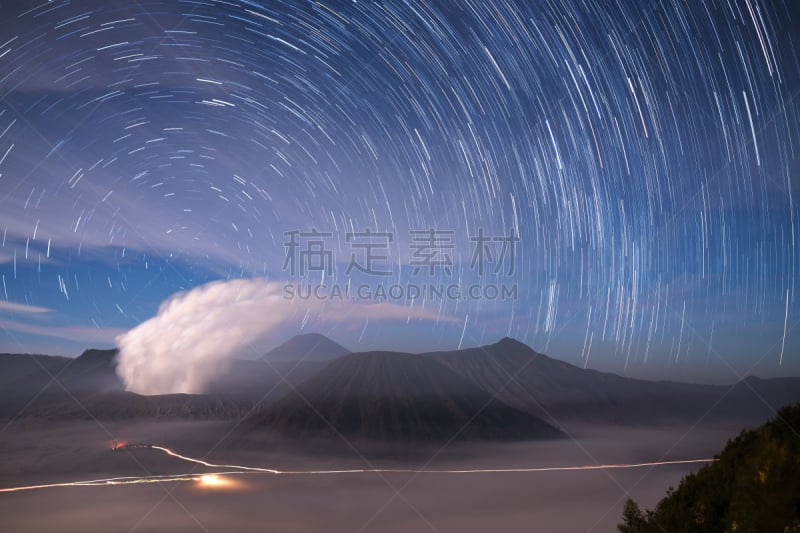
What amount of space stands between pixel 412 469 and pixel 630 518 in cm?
18137

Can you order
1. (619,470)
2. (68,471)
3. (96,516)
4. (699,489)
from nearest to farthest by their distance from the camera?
(699,489)
(96,516)
(68,471)
(619,470)

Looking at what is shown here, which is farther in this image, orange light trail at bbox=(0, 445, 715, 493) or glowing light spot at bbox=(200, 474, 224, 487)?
glowing light spot at bbox=(200, 474, 224, 487)

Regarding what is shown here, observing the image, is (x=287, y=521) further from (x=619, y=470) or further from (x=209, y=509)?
(x=619, y=470)

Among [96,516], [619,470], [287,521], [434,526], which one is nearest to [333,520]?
[287,521]

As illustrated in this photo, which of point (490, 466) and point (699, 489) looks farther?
point (490, 466)

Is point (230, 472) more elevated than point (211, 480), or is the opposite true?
point (230, 472)

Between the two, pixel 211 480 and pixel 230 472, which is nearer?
pixel 211 480

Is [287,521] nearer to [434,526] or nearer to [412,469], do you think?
[434,526]

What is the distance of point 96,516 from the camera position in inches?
4390

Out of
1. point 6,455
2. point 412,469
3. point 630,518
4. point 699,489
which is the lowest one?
point 6,455

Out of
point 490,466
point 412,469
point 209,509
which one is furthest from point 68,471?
point 490,466

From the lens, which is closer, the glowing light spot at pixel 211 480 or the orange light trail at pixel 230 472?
the orange light trail at pixel 230 472

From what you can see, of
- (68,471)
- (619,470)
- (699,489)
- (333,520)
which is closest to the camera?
(699,489)

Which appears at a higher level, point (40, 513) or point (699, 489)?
point (699, 489)
